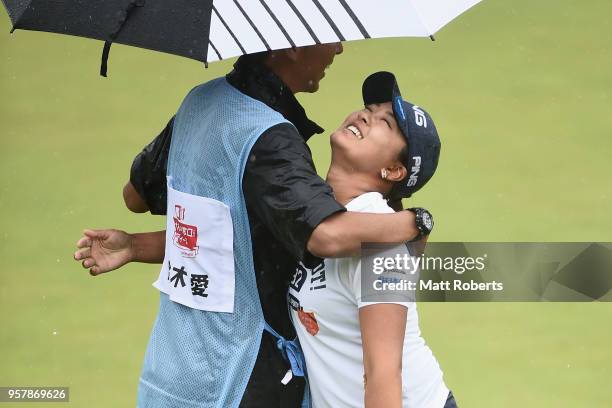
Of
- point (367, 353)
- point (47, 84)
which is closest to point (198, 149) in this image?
point (367, 353)

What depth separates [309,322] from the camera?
11.1 ft

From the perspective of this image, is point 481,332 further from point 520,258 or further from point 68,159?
point 68,159

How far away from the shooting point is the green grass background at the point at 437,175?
6047 mm

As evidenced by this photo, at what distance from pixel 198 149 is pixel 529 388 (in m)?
2.85

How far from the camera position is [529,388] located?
580cm

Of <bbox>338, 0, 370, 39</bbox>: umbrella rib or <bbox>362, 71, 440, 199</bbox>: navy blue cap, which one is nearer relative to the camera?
<bbox>338, 0, 370, 39</bbox>: umbrella rib

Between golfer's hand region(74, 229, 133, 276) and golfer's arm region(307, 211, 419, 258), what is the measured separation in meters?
0.94

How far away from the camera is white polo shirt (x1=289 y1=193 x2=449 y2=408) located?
3.31m

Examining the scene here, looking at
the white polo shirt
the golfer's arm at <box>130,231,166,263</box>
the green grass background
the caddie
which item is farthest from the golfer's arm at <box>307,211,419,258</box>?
the green grass background

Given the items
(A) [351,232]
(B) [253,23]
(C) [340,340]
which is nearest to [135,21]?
(B) [253,23]

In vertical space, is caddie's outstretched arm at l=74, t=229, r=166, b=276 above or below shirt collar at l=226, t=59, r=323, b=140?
below

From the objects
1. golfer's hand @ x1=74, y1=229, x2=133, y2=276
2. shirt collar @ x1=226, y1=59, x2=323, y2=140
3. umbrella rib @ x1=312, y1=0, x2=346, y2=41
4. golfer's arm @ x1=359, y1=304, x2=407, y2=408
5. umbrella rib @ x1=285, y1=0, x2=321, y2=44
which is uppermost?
umbrella rib @ x1=312, y1=0, x2=346, y2=41

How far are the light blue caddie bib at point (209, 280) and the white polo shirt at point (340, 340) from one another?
13 centimetres

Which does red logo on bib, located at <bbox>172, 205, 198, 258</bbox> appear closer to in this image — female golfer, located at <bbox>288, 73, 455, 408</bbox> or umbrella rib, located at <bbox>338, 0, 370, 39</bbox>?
female golfer, located at <bbox>288, 73, 455, 408</bbox>
